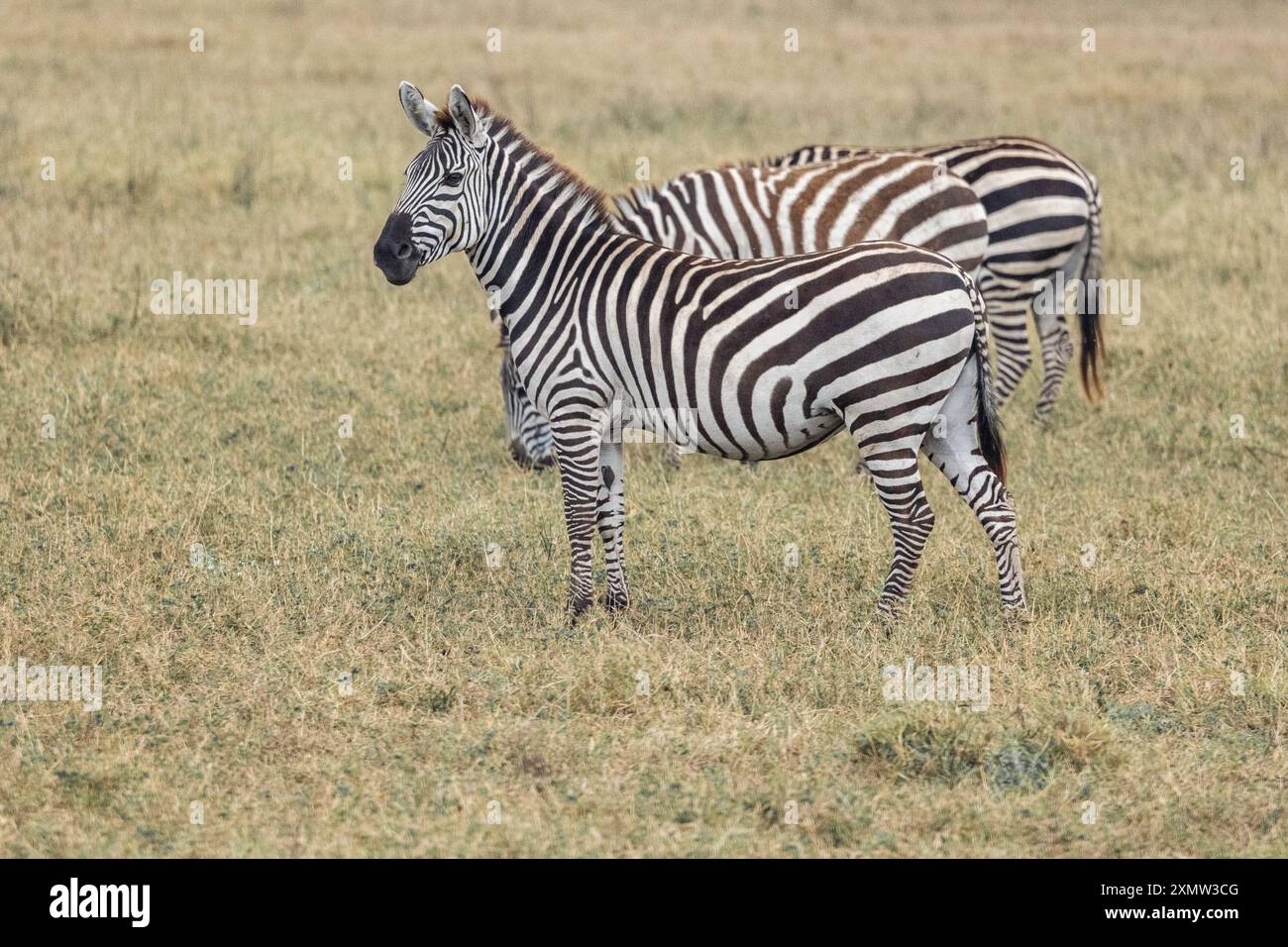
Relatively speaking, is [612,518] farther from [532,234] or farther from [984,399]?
[984,399]

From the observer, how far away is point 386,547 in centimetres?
755

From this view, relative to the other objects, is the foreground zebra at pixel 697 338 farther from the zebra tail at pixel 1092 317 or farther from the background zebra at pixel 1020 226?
the background zebra at pixel 1020 226

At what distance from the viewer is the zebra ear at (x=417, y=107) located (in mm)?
6519

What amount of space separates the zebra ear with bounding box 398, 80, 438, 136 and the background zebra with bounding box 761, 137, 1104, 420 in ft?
13.5

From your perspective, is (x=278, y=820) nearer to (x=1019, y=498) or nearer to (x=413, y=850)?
(x=413, y=850)

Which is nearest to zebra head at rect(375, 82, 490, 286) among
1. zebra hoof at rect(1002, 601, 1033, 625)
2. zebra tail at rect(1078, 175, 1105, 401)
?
zebra hoof at rect(1002, 601, 1033, 625)

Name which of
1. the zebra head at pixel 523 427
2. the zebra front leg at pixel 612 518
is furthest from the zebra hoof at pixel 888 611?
the zebra head at pixel 523 427

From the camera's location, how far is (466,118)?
260 inches

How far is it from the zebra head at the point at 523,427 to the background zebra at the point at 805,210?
0.03m

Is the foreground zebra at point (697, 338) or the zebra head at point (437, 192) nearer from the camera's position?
the foreground zebra at point (697, 338)

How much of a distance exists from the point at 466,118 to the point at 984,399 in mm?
2557
